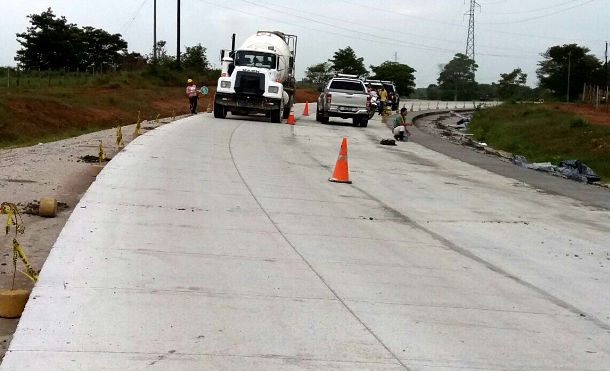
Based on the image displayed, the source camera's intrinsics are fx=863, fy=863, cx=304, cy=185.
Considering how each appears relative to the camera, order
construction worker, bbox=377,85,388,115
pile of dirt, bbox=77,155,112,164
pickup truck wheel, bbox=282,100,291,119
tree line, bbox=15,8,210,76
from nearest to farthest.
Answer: pile of dirt, bbox=77,155,112,164, pickup truck wheel, bbox=282,100,291,119, construction worker, bbox=377,85,388,115, tree line, bbox=15,8,210,76

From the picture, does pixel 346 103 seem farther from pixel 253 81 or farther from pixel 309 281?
pixel 309 281

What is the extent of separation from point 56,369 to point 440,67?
141843 millimetres

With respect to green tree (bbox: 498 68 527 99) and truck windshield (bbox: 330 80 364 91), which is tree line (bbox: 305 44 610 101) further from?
truck windshield (bbox: 330 80 364 91)

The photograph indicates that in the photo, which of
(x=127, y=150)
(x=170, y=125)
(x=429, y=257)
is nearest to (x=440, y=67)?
(x=170, y=125)

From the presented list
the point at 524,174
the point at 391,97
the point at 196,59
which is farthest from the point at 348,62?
the point at 524,174

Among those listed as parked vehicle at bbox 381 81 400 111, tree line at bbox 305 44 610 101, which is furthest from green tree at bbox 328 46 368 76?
parked vehicle at bbox 381 81 400 111

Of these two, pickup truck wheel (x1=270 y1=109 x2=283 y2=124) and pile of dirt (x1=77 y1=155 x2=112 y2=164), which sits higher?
pickup truck wheel (x1=270 y1=109 x2=283 y2=124)

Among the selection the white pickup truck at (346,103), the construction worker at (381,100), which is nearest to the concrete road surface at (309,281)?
the white pickup truck at (346,103)

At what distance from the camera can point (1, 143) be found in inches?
1320

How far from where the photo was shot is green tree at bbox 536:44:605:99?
4107 inches

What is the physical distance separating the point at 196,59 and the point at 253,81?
6004 cm

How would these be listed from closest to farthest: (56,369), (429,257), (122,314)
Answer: (56,369)
(122,314)
(429,257)

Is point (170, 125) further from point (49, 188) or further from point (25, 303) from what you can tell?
point (25, 303)

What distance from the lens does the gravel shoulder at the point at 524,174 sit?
2005cm
